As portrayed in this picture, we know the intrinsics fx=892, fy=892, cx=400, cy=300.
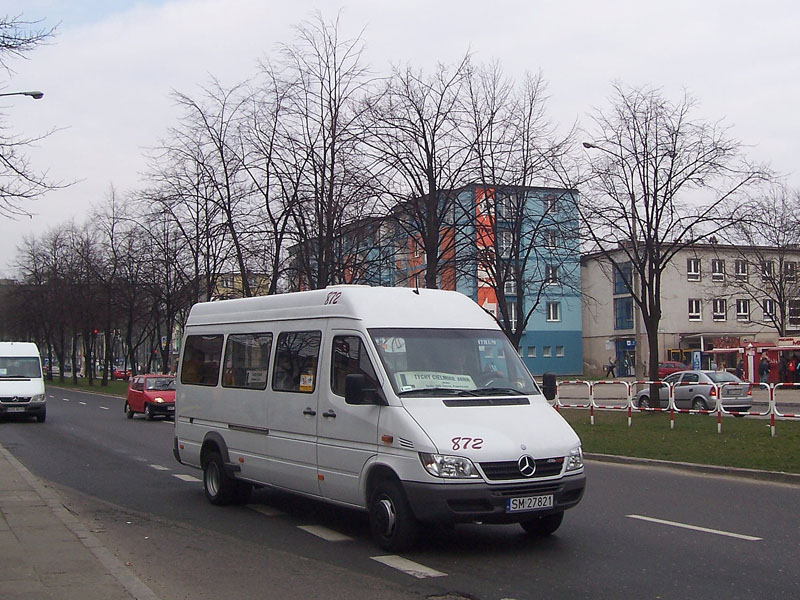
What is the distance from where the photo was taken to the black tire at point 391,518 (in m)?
7.98

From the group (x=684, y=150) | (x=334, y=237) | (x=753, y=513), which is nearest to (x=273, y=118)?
(x=334, y=237)

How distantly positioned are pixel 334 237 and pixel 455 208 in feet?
11.0

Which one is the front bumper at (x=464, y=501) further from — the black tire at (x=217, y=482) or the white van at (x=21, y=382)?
the white van at (x=21, y=382)

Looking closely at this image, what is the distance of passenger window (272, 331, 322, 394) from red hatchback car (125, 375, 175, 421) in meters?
21.4

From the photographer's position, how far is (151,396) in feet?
100

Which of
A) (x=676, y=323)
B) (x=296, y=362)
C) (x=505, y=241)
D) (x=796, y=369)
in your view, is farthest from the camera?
(x=676, y=323)

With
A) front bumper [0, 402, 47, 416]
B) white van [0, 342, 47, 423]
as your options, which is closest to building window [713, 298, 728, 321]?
white van [0, 342, 47, 423]

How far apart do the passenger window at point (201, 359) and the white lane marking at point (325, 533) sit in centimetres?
279

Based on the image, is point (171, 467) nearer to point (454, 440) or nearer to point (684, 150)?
point (454, 440)

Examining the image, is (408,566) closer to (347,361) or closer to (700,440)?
(347,361)

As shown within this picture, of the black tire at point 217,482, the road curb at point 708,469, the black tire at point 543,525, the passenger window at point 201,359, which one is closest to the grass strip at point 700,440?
the road curb at point 708,469

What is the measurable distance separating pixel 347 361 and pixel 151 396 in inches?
910

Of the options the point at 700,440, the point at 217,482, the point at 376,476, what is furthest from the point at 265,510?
the point at 700,440

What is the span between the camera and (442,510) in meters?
7.66
